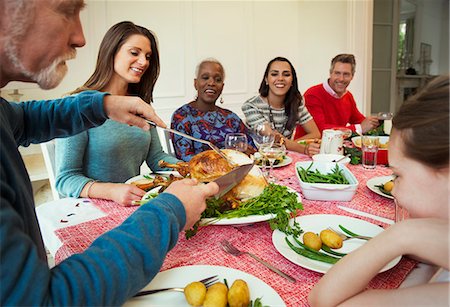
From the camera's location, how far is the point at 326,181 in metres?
1.34

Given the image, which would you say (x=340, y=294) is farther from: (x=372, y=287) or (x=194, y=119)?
(x=194, y=119)

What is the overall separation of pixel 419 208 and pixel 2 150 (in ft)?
2.57

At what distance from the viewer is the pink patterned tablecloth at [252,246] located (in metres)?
0.78

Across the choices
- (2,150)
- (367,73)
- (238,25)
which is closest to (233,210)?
(2,150)

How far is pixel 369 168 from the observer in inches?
67.9

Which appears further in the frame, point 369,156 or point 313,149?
point 313,149

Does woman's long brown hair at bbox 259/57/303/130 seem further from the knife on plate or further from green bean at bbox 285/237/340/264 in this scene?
green bean at bbox 285/237/340/264

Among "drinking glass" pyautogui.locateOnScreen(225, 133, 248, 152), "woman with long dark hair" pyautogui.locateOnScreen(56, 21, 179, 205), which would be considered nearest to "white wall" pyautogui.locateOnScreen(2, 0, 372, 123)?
"woman with long dark hair" pyautogui.locateOnScreen(56, 21, 179, 205)

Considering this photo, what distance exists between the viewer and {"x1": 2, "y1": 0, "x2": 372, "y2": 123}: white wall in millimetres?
3620

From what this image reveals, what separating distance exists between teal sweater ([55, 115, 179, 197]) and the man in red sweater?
6.40 ft

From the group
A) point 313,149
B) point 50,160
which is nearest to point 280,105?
point 313,149

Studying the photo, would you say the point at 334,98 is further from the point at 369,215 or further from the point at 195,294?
the point at 195,294

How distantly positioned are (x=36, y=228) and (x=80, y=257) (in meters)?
0.28

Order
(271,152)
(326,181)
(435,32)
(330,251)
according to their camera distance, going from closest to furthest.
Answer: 1. (330,251)
2. (326,181)
3. (271,152)
4. (435,32)
